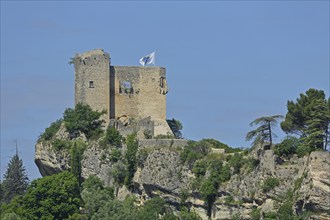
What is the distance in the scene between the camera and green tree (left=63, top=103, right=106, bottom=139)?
93125 mm

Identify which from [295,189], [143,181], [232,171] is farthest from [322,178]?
[143,181]

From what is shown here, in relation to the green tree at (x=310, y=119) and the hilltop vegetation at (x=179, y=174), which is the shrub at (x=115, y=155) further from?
the green tree at (x=310, y=119)

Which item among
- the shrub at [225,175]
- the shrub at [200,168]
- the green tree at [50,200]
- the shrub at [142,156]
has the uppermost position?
the shrub at [142,156]

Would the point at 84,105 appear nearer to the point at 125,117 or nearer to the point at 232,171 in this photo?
the point at 125,117

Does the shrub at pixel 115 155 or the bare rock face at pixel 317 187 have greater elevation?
the shrub at pixel 115 155

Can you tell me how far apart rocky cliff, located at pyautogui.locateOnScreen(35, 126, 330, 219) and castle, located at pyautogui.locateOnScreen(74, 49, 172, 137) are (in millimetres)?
2936

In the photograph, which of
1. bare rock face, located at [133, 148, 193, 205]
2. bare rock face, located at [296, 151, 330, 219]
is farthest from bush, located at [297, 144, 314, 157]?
bare rock face, located at [133, 148, 193, 205]

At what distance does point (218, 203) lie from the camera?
85438 mm

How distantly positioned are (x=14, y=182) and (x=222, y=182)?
2246 centimetres

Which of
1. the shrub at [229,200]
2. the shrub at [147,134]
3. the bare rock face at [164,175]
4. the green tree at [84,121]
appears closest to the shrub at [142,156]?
the bare rock face at [164,175]

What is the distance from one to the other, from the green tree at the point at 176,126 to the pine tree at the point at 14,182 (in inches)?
499

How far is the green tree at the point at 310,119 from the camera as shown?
269ft

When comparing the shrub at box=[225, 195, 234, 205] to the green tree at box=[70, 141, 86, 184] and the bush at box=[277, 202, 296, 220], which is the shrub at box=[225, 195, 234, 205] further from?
the green tree at box=[70, 141, 86, 184]

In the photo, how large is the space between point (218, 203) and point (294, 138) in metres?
6.42
